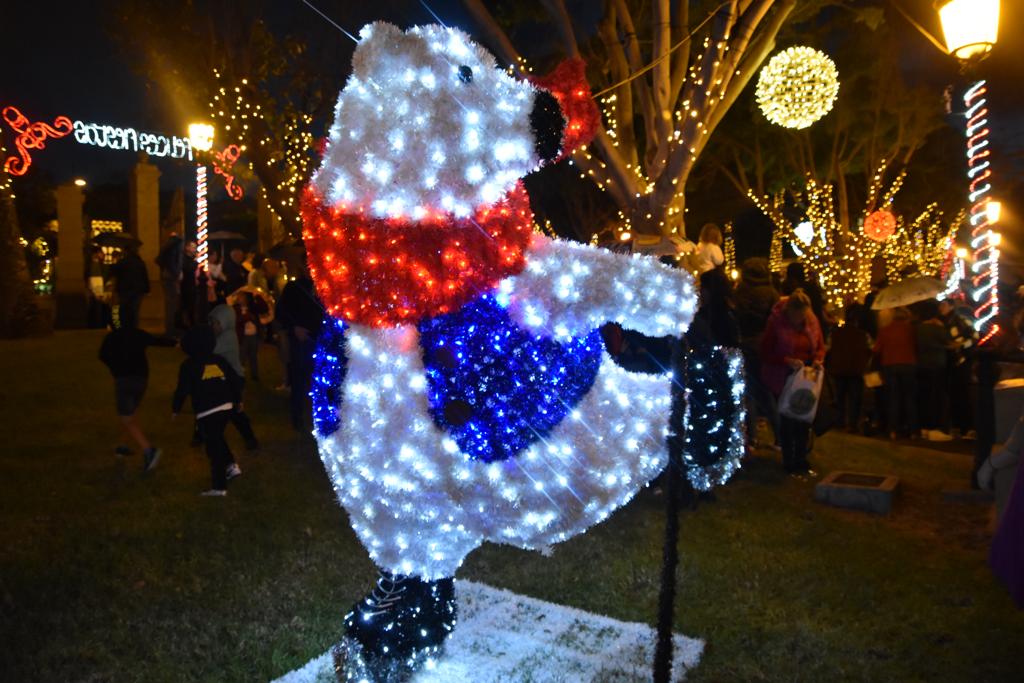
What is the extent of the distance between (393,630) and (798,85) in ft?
28.1

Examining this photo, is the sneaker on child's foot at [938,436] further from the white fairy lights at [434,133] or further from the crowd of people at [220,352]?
the white fairy lights at [434,133]

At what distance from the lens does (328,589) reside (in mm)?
4520

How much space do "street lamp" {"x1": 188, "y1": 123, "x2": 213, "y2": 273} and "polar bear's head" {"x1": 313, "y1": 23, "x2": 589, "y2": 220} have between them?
12041 mm

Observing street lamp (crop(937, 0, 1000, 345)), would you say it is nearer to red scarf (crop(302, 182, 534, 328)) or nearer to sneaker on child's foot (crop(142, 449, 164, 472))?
red scarf (crop(302, 182, 534, 328))

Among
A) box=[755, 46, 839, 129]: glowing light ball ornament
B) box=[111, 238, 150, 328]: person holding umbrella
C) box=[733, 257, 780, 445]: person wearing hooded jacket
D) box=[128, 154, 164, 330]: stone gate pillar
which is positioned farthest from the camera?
box=[128, 154, 164, 330]: stone gate pillar

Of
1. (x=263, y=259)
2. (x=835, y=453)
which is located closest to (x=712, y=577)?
(x=835, y=453)

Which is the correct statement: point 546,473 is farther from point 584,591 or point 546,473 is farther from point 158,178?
point 158,178

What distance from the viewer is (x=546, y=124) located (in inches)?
106

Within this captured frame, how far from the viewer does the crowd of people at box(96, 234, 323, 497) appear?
6305 millimetres

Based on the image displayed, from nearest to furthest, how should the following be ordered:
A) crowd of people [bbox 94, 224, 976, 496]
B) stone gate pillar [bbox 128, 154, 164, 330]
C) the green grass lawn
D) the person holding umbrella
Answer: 1. the green grass lawn
2. crowd of people [bbox 94, 224, 976, 496]
3. the person holding umbrella
4. stone gate pillar [bbox 128, 154, 164, 330]

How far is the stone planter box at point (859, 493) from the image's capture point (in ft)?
20.6

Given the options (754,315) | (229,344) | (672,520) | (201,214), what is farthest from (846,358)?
(201,214)

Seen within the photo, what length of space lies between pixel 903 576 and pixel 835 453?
12.1 feet

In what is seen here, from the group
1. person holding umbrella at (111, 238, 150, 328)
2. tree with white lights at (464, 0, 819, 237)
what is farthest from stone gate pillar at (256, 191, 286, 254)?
tree with white lights at (464, 0, 819, 237)
